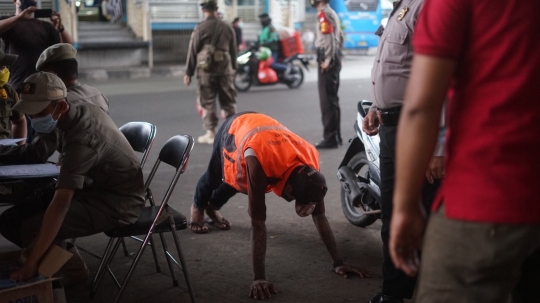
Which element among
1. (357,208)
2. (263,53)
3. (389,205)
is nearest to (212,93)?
(357,208)

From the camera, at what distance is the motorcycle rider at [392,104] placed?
3.25m

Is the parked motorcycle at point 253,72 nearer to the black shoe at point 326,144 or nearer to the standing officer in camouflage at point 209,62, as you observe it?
the standing officer in camouflage at point 209,62

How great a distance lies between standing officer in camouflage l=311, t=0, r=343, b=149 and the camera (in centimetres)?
826

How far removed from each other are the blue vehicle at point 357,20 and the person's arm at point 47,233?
2251cm

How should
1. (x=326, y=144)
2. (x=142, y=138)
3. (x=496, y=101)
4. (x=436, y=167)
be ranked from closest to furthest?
1. (x=496, y=101)
2. (x=436, y=167)
3. (x=142, y=138)
4. (x=326, y=144)

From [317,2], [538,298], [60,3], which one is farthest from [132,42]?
[538,298]

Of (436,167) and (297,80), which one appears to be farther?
(297,80)

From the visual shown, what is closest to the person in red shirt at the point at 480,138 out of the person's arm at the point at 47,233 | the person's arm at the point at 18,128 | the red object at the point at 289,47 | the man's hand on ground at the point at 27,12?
the person's arm at the point at 47,233

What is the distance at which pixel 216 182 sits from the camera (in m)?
4.81

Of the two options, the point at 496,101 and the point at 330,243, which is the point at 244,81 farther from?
the point at 496,101

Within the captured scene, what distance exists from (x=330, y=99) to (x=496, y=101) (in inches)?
258

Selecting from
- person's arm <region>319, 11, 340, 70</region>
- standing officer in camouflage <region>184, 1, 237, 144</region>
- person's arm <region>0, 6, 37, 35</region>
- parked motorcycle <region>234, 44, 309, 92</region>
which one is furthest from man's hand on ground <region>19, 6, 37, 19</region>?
parked motorcycle <region>234, 44, 309, 92</region>

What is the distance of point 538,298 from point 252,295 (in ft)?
6.85

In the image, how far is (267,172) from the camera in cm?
389
